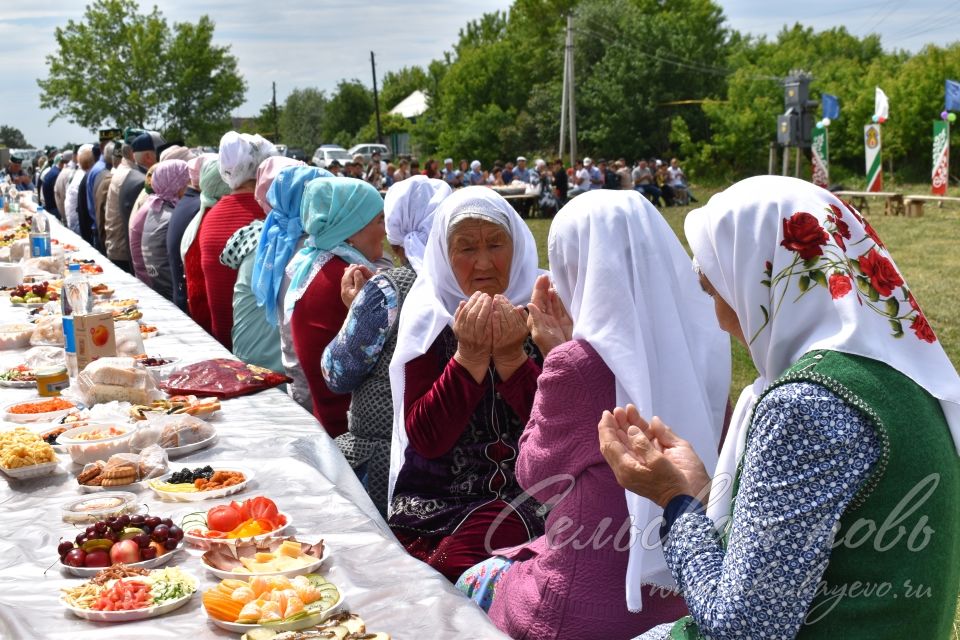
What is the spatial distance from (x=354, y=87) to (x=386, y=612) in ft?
246

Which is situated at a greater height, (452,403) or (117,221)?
(117,221)

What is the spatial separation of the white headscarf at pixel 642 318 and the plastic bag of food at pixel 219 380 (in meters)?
1.61

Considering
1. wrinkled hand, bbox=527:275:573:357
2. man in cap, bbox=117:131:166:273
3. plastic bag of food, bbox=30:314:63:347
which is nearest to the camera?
wrinkled hand, bbox=527:275:573:357

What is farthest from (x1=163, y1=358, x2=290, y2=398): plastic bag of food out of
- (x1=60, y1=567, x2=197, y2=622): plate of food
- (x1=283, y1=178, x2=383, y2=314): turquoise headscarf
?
(x1=60, y1=567, x2=197, y2=622): plate of food

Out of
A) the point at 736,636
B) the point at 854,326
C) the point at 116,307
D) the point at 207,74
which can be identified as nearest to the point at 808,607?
the point at 736,636

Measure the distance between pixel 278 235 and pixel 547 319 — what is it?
237cm

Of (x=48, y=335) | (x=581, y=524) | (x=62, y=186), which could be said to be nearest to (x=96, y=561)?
(x=581, y=524)

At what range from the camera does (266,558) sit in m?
2.05

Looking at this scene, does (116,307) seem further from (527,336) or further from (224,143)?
(527,336)

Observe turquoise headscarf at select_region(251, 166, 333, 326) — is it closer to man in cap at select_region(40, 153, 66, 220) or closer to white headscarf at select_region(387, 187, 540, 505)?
white headscarf at select_region(387, 187, 540, 505)

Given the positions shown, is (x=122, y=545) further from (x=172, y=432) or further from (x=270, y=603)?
(x=172, y=432)

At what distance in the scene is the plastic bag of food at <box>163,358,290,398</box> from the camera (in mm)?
3641

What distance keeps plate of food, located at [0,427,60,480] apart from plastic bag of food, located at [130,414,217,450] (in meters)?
0.23

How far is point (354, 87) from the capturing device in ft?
242
